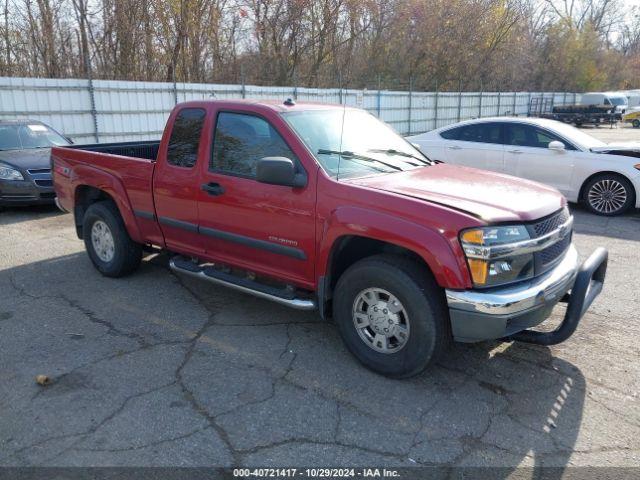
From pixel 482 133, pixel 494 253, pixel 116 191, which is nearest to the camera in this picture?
pixel 494 253

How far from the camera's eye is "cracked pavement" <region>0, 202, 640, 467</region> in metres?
2.88

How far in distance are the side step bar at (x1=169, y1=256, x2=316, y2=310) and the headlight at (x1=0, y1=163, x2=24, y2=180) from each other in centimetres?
510

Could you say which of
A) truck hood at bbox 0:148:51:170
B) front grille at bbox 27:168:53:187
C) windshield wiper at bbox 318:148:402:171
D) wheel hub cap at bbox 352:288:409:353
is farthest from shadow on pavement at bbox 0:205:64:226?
wheel hub cap at bbox 352:288:409:353

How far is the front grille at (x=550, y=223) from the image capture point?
3.40 m

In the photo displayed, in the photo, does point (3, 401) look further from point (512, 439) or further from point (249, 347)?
point (512, 439)

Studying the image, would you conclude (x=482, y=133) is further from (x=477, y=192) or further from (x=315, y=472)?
(x=315, y=472)

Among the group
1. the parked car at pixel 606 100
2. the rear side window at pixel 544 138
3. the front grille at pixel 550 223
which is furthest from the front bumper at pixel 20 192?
the parked car at pixel 606 100

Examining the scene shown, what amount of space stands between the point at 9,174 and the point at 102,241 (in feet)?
13.2

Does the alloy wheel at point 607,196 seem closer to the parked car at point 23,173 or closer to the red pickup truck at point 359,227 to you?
the red pickup truck at point 359,227

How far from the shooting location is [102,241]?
570 centimetres

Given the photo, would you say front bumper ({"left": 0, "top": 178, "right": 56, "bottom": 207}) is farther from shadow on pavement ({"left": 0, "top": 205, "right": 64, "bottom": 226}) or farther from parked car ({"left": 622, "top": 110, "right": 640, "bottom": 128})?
parked car ({"left": 622, "top": 110, "right": 640, "bottom": 128})

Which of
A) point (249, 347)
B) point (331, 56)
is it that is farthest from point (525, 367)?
point (331, 56)

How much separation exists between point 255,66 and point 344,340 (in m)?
21.5

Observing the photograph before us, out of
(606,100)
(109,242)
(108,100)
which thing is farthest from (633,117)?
(109,242)
